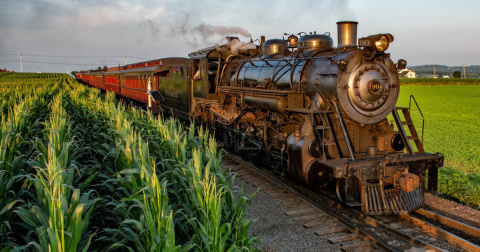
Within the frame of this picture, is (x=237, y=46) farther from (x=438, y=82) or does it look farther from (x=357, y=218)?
(x=438, y=82)

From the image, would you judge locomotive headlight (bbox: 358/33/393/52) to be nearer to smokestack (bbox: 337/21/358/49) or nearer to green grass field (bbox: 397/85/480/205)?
smokestack (bbox: 337/21/358/49)

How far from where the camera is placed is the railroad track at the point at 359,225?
5.27 meters

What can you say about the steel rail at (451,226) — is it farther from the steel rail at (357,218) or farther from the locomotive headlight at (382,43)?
the locomotive headlight at (382,43)

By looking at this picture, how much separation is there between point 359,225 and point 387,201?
727mm

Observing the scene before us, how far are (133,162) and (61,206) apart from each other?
187 centimetres

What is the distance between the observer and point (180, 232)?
15.4ft

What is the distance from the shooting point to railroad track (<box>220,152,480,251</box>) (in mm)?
5266

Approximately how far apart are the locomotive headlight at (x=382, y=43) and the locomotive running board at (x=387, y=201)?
2.44 m

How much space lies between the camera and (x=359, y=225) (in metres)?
6.12

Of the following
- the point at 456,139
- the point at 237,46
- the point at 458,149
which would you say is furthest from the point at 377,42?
the point at 456,139

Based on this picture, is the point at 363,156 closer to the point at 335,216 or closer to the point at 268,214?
the point at 335,216

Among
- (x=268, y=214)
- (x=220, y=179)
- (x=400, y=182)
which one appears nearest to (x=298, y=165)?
(x=268, y=214)

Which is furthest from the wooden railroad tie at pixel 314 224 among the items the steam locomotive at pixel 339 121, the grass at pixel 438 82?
the grass at pixel 438 82

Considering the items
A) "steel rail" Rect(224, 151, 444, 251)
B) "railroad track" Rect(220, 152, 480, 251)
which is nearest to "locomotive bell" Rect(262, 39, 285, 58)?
"steel rail" Rect(224, 151, 444, 251)
